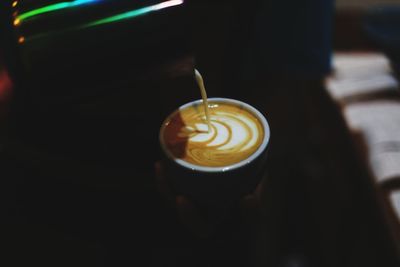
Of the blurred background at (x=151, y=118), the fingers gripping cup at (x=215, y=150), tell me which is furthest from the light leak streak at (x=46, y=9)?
the fingers gripping cup at (x=215, y=150)

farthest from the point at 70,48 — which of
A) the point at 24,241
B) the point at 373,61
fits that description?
the point at 373,61

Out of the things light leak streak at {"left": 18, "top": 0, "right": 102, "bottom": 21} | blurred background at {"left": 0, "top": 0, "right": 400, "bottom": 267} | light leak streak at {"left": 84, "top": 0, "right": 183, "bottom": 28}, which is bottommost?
blurred background at {"left": 0, "top": 0, "right": 400, "bottom": 267}

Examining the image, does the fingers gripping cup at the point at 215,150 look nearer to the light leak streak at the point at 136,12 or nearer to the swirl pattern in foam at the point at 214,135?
the swirl pattern in foam at the point at 214,135

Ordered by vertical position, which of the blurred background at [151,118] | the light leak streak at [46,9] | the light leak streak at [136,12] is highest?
the light leak streak at [46,9]

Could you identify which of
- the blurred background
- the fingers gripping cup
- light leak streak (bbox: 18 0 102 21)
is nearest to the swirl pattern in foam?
the fingers gripping cup

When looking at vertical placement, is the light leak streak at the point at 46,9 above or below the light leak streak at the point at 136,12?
above

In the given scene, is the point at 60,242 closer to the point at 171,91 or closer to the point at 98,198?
the point at 98,198

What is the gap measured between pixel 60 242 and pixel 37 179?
197 millimetres

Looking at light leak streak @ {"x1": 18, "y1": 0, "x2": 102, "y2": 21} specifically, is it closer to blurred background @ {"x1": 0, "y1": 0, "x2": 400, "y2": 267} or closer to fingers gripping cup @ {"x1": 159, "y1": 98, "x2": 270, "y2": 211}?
blurred background @ {"x1": 0, "y1": 0, "x2": 400, "y2": 267}

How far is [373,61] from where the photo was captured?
1153 mm

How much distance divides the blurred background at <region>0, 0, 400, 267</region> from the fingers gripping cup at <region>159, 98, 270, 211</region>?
140mm

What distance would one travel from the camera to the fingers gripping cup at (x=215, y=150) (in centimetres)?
63

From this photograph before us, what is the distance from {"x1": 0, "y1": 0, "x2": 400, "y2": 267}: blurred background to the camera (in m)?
0.73

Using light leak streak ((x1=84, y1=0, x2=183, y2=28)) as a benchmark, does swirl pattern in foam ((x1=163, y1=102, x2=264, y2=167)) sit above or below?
below
